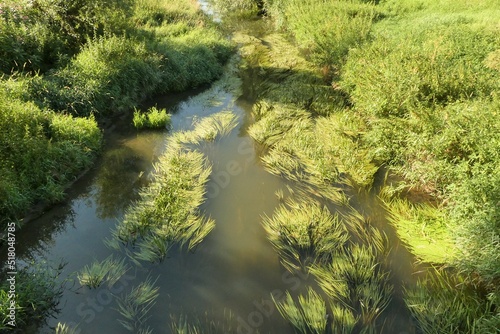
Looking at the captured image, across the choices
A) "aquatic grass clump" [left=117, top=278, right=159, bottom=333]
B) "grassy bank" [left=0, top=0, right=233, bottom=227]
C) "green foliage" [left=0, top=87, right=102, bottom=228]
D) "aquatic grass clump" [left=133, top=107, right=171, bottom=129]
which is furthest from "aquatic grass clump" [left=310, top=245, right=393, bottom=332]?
"aquatic grass clump" [left=133, top=107, right=171, bottom=129]

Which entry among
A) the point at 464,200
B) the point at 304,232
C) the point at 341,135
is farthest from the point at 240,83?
the point at 464,200

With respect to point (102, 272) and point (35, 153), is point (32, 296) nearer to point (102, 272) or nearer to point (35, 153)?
point (102, 272)

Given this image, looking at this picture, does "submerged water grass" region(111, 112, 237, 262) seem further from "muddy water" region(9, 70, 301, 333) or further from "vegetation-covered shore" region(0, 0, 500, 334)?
"muddy water" region(9, 70, 301, 333)

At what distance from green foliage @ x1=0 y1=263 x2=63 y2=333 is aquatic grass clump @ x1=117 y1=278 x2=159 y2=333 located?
101 cm

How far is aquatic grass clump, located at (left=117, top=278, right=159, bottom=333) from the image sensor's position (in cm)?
451

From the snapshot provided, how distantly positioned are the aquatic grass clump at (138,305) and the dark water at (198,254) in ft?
0.30

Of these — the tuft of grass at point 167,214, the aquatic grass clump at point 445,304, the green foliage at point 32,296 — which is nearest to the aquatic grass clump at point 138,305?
the tuft of grass at point 167,214

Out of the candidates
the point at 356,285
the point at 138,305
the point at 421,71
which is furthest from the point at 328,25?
the point at 138,305

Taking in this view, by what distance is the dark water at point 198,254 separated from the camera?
4633mm

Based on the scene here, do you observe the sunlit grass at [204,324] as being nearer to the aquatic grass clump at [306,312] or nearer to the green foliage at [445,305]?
the aquatic grass clump at [306,312]

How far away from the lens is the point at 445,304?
4.63 metres

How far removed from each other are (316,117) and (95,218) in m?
7.02

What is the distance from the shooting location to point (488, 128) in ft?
19.2

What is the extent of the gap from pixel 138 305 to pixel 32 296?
1.46 metres
